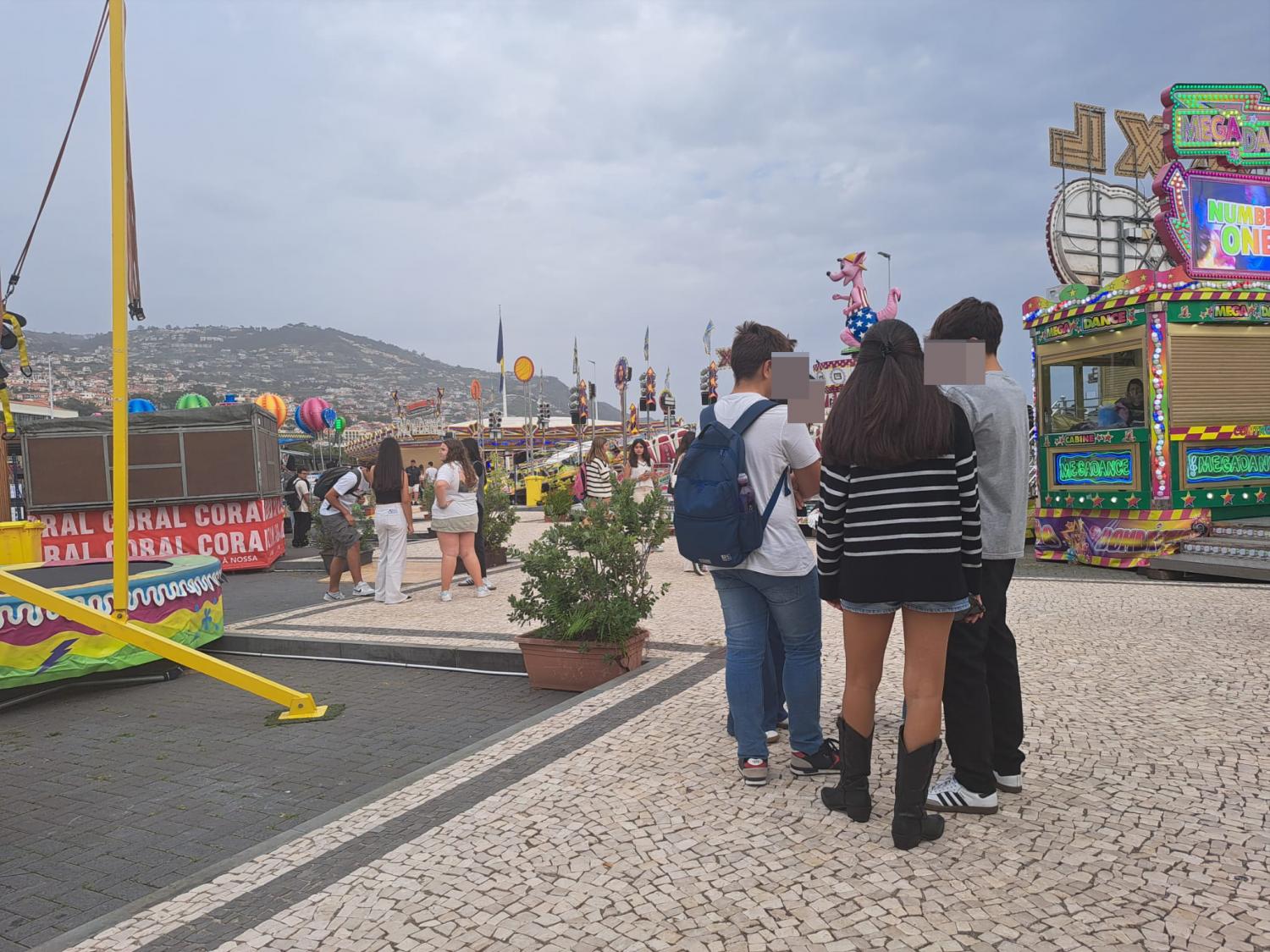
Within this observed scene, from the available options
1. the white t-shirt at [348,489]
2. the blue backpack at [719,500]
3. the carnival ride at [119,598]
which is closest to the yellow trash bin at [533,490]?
the white t-shirt at [348,489]

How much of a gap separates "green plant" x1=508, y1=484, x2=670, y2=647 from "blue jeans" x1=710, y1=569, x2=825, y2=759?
185cm

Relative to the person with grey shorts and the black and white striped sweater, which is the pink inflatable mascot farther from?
the black and white striped sweater

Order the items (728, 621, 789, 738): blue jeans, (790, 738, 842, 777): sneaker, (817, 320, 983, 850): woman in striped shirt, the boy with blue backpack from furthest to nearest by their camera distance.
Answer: (728, 621, 789, 738): blue jeans < (790, 738, 842, 777): sneaker < the boy with blue backpack < (817, 320, 983, 850): woman in striped shirt

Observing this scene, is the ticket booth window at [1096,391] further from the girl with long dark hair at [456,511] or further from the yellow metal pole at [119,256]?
the yellow metal pole at [119,256]

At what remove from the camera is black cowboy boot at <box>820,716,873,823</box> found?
296cm

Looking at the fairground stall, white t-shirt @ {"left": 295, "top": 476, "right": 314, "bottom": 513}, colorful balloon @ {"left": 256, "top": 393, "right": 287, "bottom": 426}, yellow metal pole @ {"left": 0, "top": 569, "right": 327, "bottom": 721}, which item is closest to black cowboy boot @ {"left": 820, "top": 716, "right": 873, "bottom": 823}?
yellow metal pole @ {"left": 0, "top": 569, "right": 327, "bottom": 721}

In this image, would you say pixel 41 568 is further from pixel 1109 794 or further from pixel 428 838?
pixel 1109 794

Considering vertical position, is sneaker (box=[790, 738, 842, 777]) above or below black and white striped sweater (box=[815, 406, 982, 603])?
below

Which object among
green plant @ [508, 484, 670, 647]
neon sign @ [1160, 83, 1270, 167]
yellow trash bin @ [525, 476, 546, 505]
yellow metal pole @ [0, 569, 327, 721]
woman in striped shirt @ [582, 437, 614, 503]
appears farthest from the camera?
yellow trash bin @ [525, 476, 546, 505]

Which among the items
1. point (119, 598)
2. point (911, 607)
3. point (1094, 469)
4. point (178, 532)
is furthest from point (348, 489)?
point (1094, 469)

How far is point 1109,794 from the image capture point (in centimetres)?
309

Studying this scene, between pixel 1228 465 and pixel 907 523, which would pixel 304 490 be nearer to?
pixel 1228 465

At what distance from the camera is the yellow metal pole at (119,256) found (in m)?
4.53

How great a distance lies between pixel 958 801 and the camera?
9.89 feet
